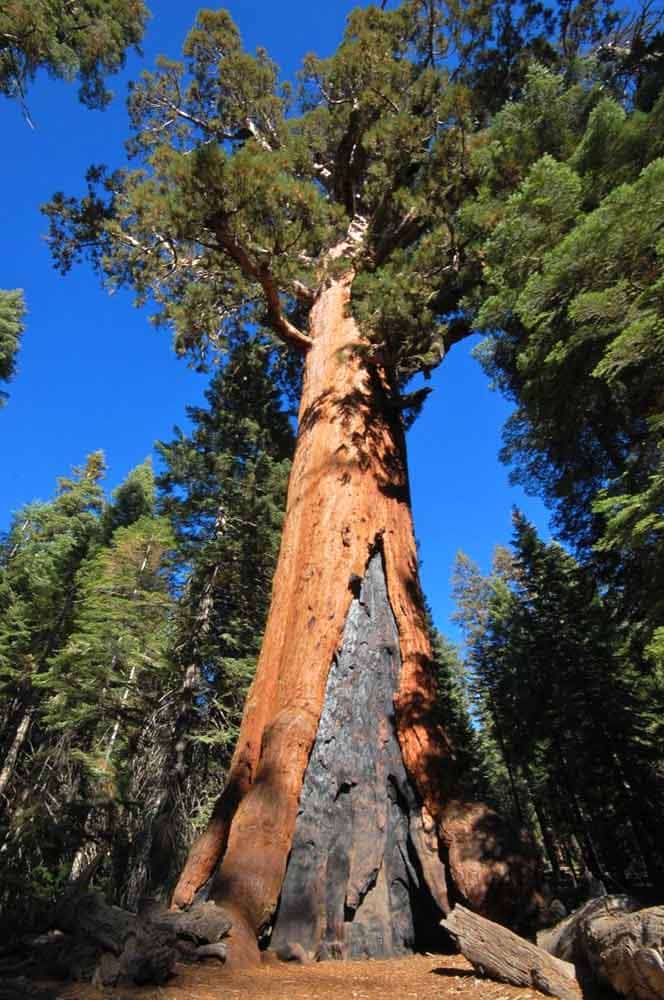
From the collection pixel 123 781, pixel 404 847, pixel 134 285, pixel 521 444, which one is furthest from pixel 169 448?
pixel 404 847

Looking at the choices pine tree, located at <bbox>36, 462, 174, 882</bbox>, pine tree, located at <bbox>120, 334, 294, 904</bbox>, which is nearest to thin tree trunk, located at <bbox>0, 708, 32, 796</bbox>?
pine tree, located at <bbox>36, 462, 174, 882</bbox>

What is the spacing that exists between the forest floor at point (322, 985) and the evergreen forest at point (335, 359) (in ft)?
1.69

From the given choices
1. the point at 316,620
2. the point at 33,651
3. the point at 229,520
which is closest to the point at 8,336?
the point at 33,651

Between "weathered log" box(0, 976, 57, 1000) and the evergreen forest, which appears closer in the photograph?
"weathered log" box(0, 976, 57, 1000)

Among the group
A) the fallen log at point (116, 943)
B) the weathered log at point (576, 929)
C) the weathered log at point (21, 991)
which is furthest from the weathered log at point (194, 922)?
the weathered log at point (576, 929)

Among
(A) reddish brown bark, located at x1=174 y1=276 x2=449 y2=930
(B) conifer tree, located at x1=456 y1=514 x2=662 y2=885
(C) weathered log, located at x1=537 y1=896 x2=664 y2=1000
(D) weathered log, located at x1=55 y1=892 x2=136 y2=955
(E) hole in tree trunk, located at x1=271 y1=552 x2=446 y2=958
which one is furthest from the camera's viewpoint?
(B) conifer tree, located at x1=456 y1=514 x2=662 y2=885

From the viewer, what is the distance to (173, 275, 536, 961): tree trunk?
3.26 m

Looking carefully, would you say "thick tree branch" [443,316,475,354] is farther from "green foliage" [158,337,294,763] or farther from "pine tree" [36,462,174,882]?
"pine tree" [36,462,174,882]

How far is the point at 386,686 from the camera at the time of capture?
13.8ft

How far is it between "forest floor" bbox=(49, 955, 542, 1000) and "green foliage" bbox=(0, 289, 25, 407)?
18715mm

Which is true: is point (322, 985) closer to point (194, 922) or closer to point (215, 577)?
point (194, 922)

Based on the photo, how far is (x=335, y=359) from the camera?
641 cm

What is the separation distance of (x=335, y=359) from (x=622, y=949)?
569cm

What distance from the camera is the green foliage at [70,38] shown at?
734 centimetres
